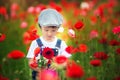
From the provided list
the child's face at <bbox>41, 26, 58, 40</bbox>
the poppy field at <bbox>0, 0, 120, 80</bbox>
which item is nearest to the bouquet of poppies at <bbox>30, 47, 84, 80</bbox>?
the poppy field at <bbox>0, 0, 120, 80</bbox>

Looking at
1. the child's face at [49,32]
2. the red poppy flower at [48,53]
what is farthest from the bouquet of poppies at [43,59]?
the child's face at [49,32]

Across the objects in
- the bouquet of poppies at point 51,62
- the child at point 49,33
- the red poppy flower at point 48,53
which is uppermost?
the child at point 49,33

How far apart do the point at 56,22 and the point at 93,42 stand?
4.24 feet

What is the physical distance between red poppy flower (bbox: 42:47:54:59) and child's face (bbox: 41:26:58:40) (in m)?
0.20

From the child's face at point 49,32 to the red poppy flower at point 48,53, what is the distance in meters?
0.20

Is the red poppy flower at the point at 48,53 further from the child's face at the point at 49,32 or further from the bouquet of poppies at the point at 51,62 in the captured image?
the child's face at the point at 49,32

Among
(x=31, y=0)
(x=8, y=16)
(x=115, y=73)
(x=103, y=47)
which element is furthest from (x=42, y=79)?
(x=31, y=0)

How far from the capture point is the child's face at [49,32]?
3.26m

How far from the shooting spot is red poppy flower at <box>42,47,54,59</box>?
3061 mm

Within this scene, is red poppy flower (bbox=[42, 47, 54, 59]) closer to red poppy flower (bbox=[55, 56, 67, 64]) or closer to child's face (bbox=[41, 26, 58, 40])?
red poppy flower (bbox=[55, 56, 67, 64])

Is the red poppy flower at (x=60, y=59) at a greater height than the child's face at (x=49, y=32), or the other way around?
the child's face at (x=49, y=32)

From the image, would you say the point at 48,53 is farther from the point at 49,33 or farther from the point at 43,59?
the point at 49,33

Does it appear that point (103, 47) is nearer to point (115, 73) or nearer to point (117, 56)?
point (117, 56)

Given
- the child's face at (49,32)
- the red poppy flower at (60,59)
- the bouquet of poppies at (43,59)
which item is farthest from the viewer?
the child's face at (49,32)
